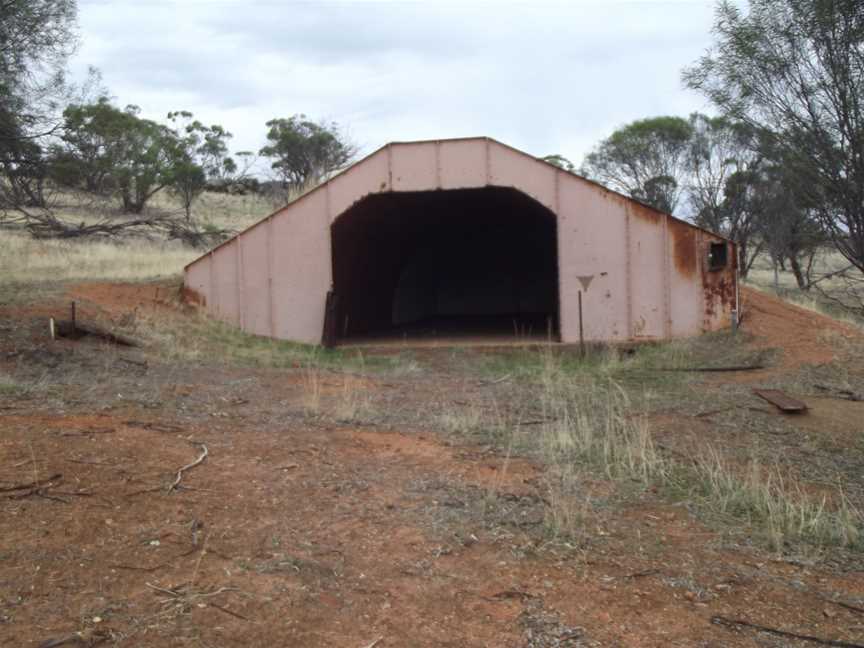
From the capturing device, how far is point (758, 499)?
207 inches

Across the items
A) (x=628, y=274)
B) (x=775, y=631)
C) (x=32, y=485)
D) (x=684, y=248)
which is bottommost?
(x=775, y=631)

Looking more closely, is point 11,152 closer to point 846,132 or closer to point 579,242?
point 579,242

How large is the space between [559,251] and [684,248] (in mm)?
2246

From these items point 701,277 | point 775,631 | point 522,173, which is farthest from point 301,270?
point 775,631

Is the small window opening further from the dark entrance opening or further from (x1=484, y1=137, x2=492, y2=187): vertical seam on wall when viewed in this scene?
(x1=484, y1=137, x2=492, y2=187): vertical seam on wall

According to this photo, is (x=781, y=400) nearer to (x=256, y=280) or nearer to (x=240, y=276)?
(x=256, y=280)

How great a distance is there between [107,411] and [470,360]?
7364 millimetres

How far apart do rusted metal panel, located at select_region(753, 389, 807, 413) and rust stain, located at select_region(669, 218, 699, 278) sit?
4234 mm

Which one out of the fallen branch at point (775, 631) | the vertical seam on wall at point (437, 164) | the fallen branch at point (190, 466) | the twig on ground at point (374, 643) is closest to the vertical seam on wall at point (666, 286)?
the vertical seam on wall at point (437, 164)

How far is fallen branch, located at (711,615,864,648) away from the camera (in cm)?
340

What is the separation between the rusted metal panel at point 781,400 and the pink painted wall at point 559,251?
4.14m

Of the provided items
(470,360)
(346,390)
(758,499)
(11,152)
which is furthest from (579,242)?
(11,152)

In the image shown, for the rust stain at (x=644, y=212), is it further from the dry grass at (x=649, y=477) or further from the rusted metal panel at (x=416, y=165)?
the dry grass at (x=649, y=477)

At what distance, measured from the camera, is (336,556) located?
4305 mm
